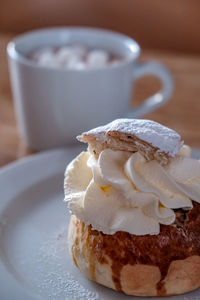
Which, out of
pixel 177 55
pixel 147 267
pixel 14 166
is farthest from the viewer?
pixel 177 55

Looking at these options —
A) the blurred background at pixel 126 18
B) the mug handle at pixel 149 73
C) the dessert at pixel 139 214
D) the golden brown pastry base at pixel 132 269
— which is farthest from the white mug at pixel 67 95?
the blurred background at pixel 126 18

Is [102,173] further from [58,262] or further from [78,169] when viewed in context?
[58,262]

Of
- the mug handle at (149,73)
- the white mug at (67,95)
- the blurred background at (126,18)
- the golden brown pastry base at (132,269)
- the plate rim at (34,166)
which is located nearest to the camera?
the golden brown pastry base at (132,269)

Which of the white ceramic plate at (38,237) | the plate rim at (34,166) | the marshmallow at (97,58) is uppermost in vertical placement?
the marshmallow at (97,58)

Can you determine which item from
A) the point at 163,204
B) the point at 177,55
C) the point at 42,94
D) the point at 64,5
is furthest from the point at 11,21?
the point at 163,204

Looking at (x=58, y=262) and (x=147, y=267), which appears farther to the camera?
(x=58, y=262)

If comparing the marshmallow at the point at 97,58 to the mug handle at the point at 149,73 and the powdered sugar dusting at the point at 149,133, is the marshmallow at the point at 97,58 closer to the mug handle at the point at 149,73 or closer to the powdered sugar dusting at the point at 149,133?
the mug handle at the point at 149,73
